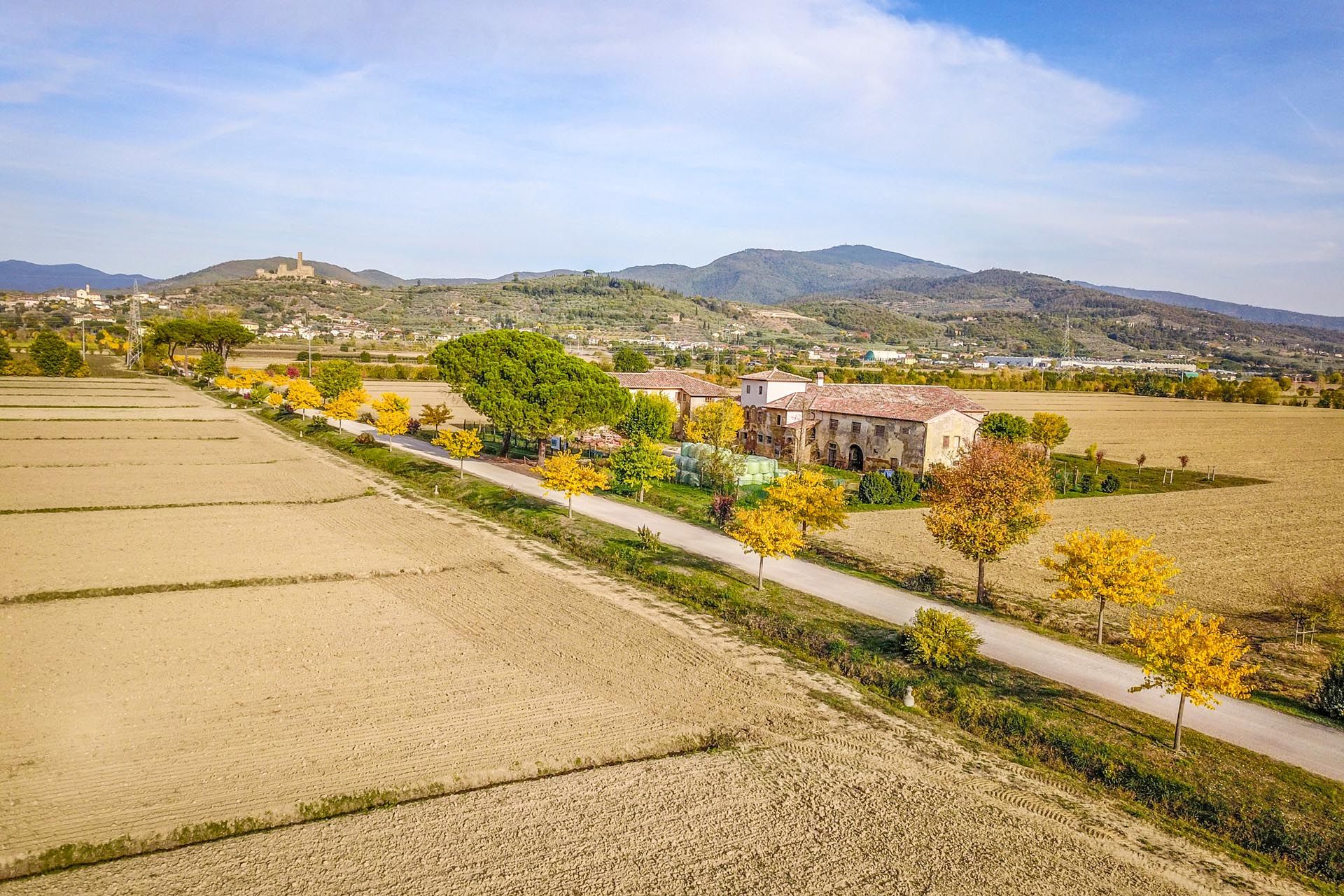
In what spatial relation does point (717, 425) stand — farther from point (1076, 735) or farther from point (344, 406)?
point (1076, 735)

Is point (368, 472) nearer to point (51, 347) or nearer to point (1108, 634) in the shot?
point (1108, 634)

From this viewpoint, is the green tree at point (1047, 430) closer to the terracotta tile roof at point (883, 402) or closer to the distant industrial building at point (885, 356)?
the terracotta tile roof at point (883, 402)

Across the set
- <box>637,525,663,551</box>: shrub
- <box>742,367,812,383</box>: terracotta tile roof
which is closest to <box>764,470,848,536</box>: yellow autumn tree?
<box>637,525,663,551</box>: shrub

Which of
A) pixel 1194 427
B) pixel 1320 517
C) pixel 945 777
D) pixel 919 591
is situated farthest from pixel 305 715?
pixel 1194 427

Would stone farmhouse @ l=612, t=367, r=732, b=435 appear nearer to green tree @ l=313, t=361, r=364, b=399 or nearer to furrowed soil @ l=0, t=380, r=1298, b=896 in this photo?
green tree @ l=313, t=361, r=364, b=399

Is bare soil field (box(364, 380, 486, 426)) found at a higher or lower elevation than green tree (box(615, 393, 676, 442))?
lower
